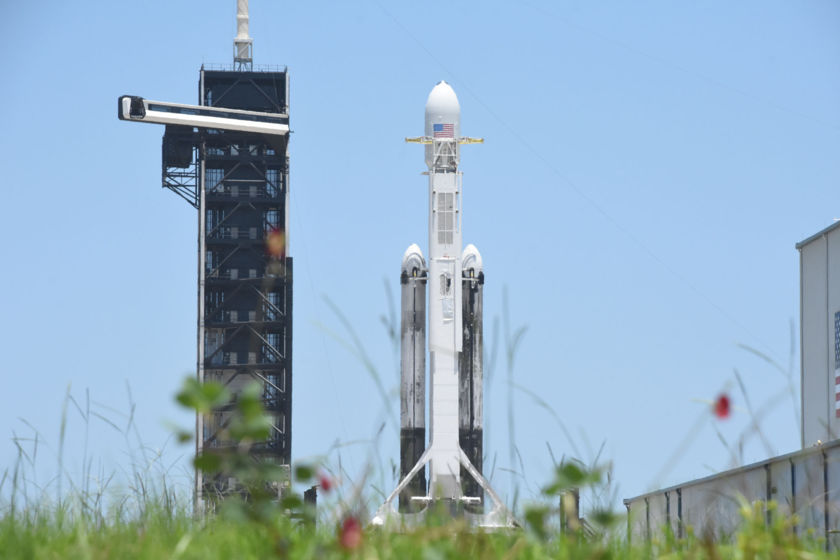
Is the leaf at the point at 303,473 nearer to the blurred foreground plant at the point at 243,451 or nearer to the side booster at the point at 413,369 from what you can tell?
the blurred foreground plant at the point at 243,451

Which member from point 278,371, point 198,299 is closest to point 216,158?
point 198,299

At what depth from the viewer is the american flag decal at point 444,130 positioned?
40.7 meters

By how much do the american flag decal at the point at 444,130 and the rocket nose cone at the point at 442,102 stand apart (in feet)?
1.37

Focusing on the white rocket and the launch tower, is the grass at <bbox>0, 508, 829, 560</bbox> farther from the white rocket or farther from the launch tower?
the launch tower

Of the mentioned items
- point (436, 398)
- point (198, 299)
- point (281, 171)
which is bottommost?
point (436, 398)

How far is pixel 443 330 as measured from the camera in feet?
127

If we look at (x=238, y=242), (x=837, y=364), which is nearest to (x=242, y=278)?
(x=238, y=242)

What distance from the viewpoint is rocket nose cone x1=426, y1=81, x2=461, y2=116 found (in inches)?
1613

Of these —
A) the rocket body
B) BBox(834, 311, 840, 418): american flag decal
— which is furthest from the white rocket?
BBox(834, 311, 840, 418): american flag decal

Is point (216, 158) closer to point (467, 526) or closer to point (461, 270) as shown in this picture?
point (461, 270)

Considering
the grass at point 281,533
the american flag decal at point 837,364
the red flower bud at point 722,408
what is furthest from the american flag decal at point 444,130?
the red flower bud at point 722,408

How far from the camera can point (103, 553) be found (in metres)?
3.94

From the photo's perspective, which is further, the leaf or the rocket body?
the rocket body

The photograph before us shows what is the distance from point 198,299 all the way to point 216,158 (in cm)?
536
